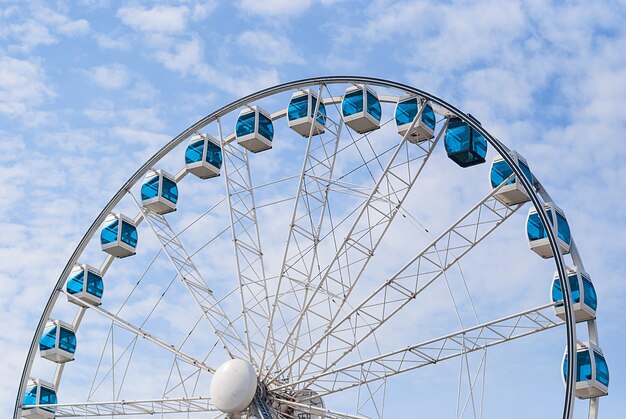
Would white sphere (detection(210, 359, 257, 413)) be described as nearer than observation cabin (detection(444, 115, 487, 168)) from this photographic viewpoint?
Yes

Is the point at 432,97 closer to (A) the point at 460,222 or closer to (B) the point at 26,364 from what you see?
(A) the point at 460,222

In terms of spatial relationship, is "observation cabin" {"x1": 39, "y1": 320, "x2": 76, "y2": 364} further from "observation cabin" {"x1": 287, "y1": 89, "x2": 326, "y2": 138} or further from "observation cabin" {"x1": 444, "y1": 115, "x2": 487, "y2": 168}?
"observation cabin" {"x1": 444, "y1": 115, "x2": 487, "y2": 168}

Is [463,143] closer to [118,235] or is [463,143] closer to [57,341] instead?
[118,235]

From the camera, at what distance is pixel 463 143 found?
1101 inches

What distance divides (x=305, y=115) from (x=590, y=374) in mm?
9188

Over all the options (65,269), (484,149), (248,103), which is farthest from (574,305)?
(65,269)

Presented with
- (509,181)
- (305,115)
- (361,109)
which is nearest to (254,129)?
(305,115)

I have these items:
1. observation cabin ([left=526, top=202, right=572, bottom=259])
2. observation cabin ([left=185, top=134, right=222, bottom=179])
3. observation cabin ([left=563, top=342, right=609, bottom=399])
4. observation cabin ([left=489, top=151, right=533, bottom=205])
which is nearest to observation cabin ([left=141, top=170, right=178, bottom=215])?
observation cabin ([left=185, top=134, right=222, bottom=179])

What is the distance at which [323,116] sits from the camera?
1166 inches

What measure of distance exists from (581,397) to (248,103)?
10.9 metres

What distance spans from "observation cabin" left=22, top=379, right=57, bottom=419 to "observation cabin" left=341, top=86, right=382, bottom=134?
433 inches

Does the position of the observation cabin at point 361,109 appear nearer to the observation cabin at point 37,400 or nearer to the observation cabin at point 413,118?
the observation cabin at point 413,118

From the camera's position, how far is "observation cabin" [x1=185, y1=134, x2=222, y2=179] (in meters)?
31.3

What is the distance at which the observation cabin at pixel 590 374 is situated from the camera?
25875 millimetres
